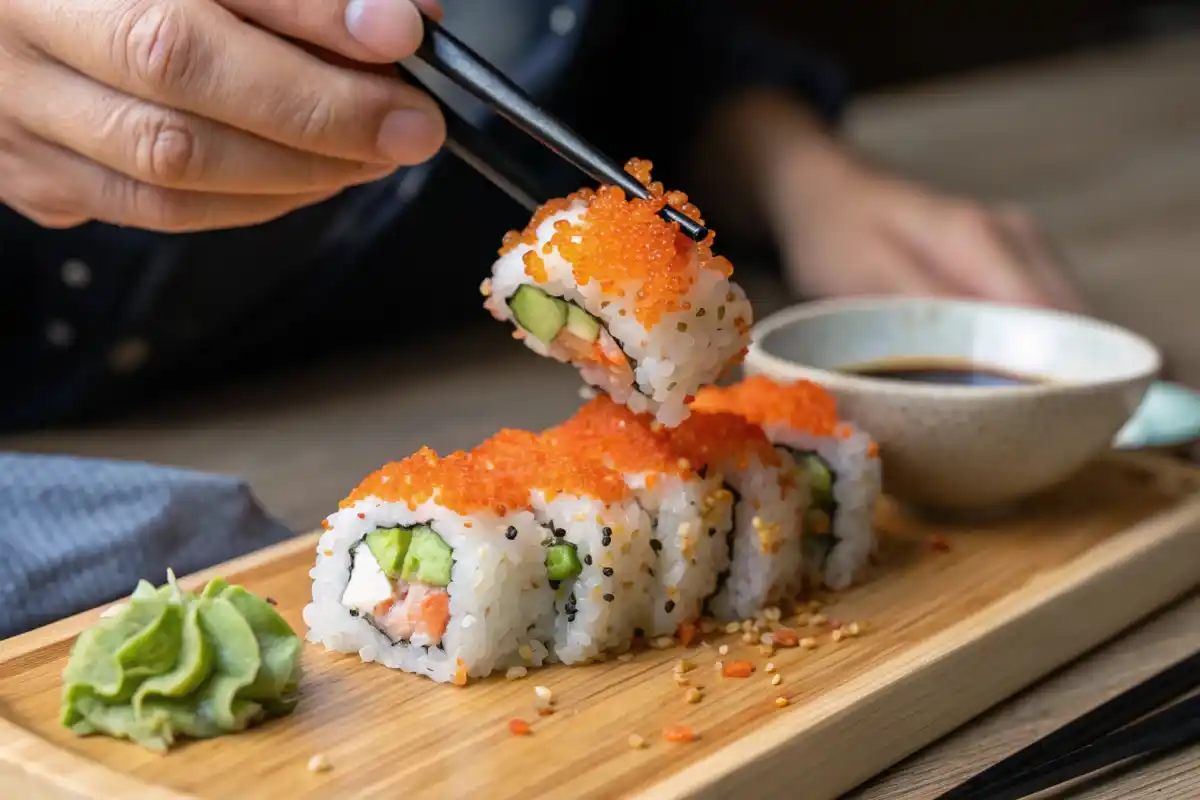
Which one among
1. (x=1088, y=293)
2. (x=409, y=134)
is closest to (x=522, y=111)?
(x=409, y=134)

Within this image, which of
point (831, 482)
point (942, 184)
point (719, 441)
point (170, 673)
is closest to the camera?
point (170, 673)

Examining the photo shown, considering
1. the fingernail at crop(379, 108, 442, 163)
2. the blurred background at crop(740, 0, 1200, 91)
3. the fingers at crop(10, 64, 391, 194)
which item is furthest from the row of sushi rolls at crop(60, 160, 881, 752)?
the blurred background at crop(740, 0, 1200, 91)

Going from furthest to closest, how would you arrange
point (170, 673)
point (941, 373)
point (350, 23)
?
1. point (941, 373)
2. point (350, 23)
3. point (170, 673)

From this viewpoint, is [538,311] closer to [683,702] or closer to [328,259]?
[683,702]

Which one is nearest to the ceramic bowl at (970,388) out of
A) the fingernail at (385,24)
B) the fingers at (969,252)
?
the fingers at (969,252)

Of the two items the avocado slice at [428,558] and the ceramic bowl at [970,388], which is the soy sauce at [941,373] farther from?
the avocado slice at [428,558]

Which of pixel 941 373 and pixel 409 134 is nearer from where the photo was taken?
pixel 409 134

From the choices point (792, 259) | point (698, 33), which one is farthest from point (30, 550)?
point (698, 33)
